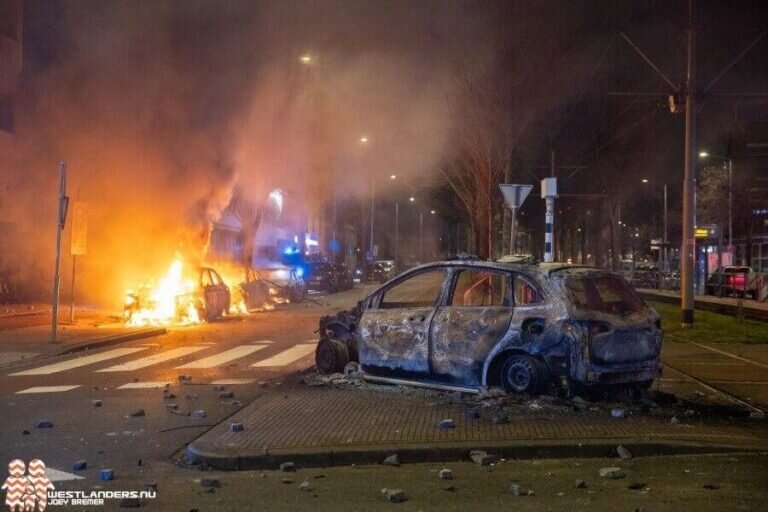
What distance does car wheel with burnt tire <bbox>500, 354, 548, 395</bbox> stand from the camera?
7.82 meters

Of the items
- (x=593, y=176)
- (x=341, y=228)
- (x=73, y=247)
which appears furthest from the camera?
(x=341, y=228)

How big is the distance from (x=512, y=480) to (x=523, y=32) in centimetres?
1478

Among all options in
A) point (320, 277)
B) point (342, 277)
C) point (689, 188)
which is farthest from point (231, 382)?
point (342, 277)

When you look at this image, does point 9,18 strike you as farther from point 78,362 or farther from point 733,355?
point 733,355

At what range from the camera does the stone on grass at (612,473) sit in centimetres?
563

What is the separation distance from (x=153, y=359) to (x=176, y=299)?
23.1ft

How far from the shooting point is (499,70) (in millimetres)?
19078

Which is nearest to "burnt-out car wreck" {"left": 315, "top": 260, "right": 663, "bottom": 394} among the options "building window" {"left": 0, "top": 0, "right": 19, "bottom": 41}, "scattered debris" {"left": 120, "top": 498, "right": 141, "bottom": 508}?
"scattered debris" {"left": 120, "top": 498, "right": 141, "bottom": 508}

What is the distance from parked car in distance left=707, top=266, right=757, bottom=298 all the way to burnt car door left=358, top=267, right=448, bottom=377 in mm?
25813

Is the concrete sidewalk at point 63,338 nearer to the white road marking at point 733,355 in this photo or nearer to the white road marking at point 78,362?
the white road marking at point 78,362

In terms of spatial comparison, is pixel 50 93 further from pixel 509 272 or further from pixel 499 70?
pixel 509 272

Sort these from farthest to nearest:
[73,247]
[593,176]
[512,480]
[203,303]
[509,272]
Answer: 1. [593,176]
2. [203,303]
3. [73,247]
4. [509,272]
5. [512,480]

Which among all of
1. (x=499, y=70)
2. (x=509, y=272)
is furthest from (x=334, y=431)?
(x=499, y=70)

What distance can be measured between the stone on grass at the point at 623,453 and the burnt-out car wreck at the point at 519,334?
1.44 meters
